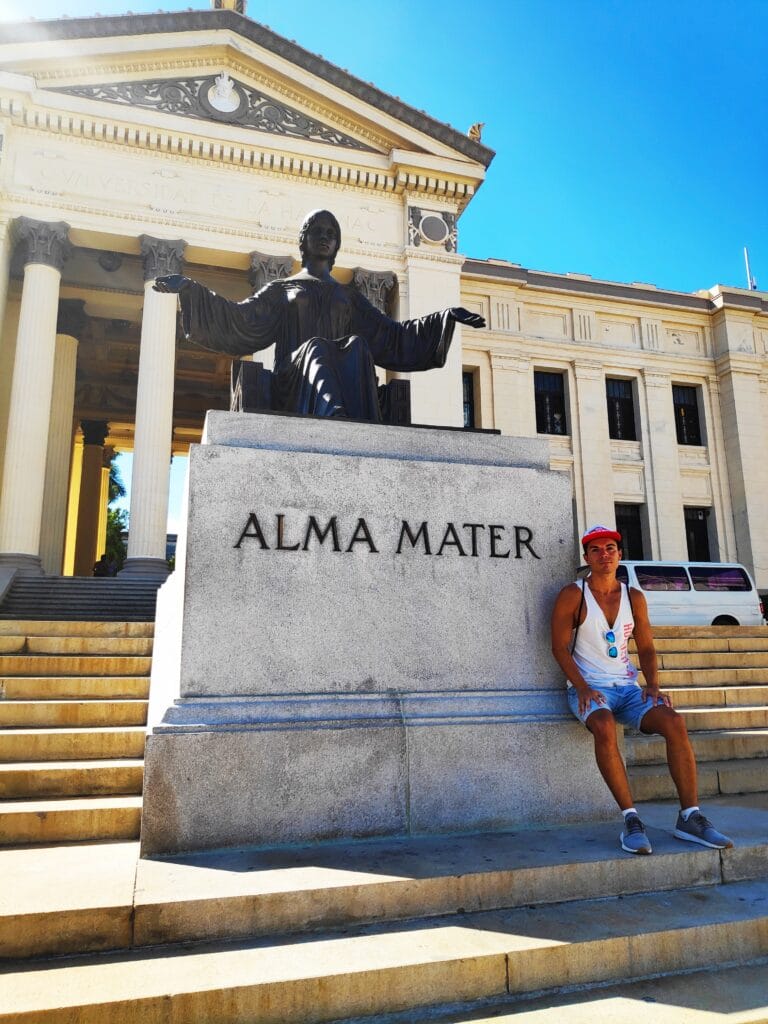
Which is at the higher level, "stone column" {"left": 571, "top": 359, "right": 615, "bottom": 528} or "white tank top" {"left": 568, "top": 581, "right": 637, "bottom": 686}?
"stone column" {"left": 571, "top": 359, "right": 615, "bottom": 528}

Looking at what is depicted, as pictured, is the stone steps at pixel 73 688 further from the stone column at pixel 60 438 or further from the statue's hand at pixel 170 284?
the stone column at pixel 60 438

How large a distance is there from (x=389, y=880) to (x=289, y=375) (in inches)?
122

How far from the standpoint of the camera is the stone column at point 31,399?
48.8 ft

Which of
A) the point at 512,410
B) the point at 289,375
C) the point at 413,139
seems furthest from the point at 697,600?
the point at 289,375

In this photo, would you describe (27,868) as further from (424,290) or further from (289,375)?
(424,290)

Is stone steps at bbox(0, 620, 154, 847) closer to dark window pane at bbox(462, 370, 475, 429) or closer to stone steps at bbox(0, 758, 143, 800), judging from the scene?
stone steps at bbox(0, 758, 143, 800)

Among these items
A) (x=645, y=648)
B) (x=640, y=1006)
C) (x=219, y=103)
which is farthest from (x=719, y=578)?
(x=219, y=103)

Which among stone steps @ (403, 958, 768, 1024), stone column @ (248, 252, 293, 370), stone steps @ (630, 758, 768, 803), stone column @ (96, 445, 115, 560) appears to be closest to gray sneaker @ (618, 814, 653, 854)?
stone steps @ (403, 958, 768, 1024)

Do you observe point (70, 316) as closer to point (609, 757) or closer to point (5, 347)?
point (5, 347)

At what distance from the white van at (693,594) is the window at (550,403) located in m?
8.48

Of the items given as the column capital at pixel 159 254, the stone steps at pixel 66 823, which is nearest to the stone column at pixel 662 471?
the column capital at pixel 159 254

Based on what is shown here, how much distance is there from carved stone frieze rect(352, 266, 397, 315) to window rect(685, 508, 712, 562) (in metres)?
13.6

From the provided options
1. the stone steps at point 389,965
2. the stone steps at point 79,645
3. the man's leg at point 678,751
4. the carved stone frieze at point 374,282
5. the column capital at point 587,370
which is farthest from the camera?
the column capital at point 587,370

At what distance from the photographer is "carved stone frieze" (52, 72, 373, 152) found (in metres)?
17.2
